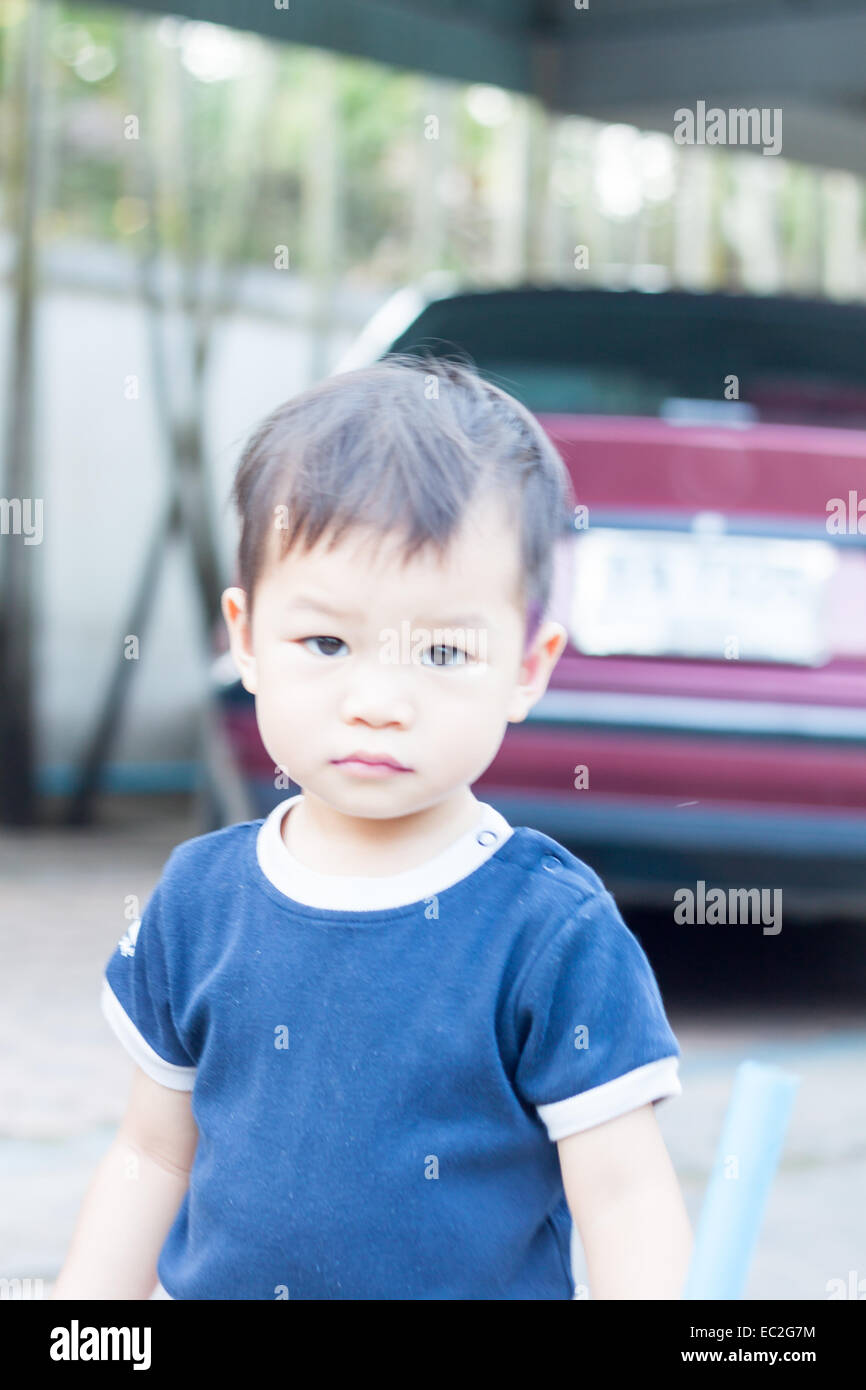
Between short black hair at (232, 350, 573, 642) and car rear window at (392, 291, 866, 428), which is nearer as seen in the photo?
short black hair at (232, 350, 573, 642)

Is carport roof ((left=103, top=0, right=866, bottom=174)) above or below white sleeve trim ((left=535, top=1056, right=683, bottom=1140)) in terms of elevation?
above

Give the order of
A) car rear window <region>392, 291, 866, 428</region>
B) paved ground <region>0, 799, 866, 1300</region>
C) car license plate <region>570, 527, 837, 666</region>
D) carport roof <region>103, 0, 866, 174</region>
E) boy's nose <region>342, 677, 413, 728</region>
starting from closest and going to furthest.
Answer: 1. boy's nose <region>342, 677, 413, 728</region>
2. paved ground <region>0, 799, 866, 1300</region>
3. car license plate <region>570, 527, 837, 666</region>
4. car rear window <region>392, 291, 866, 428</region>
5. carport roof <region>103, 0, 866, 174</region>

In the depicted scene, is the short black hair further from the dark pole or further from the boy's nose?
the dark pole

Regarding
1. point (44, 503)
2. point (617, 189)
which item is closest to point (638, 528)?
point (44, 503)

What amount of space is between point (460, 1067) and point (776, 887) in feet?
7.79

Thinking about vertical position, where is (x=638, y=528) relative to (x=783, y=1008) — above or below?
above

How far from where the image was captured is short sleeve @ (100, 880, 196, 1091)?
1168 mm

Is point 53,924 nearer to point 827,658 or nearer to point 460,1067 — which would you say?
point 827,658

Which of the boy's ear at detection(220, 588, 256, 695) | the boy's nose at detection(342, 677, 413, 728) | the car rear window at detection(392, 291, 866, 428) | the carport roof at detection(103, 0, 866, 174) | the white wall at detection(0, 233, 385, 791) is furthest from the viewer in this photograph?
the carport roof at detection(103, 0, 866, 174)

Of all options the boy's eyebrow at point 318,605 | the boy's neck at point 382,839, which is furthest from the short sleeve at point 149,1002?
the boy's eyebrow at point 318,605

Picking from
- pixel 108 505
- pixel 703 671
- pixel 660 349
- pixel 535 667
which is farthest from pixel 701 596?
pixel 108 505

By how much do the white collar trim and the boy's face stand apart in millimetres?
39

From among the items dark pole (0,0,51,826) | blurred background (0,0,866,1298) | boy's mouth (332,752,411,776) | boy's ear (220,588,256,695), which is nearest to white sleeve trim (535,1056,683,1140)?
boy's mouth (332,752,411,776)
